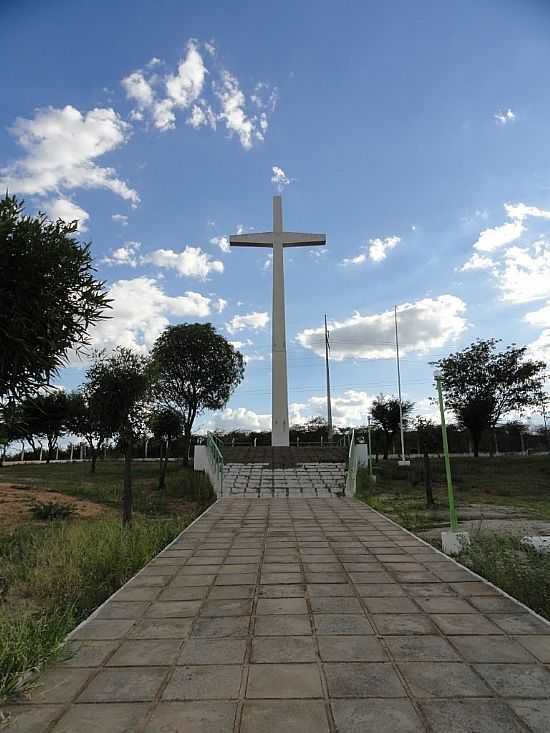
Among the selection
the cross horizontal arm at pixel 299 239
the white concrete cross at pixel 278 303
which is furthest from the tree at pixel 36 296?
the cross horizontal arm at pixel 299 239

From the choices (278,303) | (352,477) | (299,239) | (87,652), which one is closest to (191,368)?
(278,303)

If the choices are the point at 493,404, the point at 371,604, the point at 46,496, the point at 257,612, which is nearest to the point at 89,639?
the point at 257,612

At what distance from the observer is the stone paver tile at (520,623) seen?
3.83 metres

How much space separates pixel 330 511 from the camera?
37.2 ft

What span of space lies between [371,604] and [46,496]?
10704 millimetres

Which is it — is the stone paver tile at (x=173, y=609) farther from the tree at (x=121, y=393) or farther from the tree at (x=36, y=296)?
the tree at (x=121, y=393)

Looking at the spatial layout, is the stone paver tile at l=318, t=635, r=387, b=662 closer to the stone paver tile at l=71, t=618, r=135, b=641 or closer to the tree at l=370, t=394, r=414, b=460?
the stone paver tile at l=71, t=618, r=135, b=641

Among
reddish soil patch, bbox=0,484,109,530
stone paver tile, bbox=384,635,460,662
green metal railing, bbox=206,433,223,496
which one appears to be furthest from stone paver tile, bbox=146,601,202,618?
green metal railing, bbox=206,433,223,496

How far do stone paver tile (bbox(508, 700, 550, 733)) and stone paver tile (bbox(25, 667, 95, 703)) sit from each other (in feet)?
7.99

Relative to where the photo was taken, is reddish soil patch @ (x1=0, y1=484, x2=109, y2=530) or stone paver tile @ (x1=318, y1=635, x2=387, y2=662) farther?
reddish soil patch @ (x1=0, y1=484, x2=109, y2=530)

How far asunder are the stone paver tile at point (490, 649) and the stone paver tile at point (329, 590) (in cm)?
144

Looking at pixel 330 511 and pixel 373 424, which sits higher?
pixel 373 424

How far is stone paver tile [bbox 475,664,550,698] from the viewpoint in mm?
2844

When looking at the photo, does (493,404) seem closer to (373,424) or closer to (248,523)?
(373,424)
